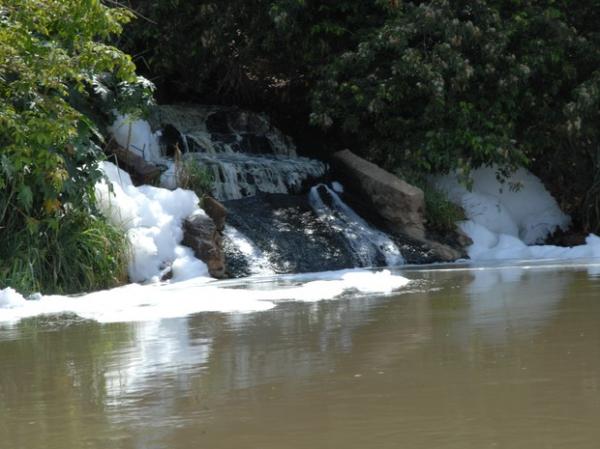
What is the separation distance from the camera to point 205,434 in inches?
170

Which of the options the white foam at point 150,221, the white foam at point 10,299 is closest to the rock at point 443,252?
the white foam at point 150,221

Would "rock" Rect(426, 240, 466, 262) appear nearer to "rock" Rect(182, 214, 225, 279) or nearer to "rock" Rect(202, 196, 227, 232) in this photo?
"rock" Rect(202, 196, 227, 232)

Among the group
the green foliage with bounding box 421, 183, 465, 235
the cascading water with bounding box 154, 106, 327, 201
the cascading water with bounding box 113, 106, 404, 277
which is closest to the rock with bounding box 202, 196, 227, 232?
the cascading water with bounding box 113, 106, 404, 277

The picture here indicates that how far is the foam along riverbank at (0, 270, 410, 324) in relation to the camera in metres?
9.21

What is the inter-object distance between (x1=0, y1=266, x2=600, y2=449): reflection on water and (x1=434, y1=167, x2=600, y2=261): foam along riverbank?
966 cm

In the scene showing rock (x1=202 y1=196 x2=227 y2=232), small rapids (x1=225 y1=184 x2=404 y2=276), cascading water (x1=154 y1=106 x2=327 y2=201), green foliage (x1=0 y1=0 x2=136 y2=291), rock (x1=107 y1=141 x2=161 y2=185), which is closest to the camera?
green foliage (x1=0 y1=0 x2=136 y2=291)

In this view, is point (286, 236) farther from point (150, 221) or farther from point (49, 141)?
point (49, 141)

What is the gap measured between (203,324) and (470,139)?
10892 mm

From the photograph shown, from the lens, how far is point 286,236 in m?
16.0

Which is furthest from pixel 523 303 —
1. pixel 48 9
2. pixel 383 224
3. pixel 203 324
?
pixel 383 224

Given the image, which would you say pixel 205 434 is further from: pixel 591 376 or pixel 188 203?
pixel 188 203

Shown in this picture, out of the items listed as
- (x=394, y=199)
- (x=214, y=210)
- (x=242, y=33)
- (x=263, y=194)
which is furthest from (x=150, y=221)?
(x=242, y=33)

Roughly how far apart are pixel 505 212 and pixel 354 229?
14.0ft

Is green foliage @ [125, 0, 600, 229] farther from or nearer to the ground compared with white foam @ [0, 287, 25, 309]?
farther from the ground
